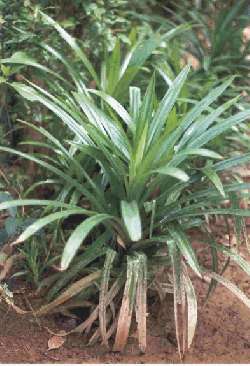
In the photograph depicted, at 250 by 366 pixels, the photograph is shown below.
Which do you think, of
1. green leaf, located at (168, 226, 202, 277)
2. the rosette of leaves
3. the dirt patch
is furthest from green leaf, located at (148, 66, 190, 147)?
the dirt patch

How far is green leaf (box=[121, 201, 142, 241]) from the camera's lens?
2.41 m

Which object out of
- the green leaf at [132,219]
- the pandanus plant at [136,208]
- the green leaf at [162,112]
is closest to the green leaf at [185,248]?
the pandanus plant at [136,208]

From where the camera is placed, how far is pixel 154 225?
2.85m

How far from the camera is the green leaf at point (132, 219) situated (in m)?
2.41

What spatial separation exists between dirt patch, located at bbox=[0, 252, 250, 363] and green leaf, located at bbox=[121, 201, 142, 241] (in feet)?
2.17

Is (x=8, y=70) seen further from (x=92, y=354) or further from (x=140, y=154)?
(x=92, y=354)

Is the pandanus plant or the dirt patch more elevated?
the pandanus plant

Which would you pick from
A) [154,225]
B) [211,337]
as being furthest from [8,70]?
[211,337]

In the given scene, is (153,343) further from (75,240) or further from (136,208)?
(75,240)

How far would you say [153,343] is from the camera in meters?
2.94

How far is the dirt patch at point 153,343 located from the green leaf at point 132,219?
Answer: 661mm

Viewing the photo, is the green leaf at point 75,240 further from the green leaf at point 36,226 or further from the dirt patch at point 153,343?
the dirt patch at point 153,343

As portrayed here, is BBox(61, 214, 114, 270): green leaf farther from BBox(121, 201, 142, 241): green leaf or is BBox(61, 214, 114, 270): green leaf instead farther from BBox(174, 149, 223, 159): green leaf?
BBox(174, 149, 223, 159): green leaf

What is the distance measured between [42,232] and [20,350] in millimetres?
524
